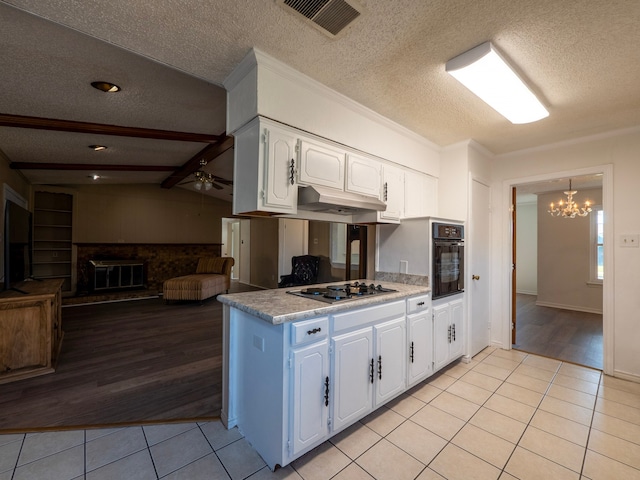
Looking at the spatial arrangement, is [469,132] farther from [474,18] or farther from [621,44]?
[474,18]

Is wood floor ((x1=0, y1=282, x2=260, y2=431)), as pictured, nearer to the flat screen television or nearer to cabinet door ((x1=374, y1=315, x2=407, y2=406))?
the flat screen television

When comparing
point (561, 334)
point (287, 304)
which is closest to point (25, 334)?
point (287, 304)

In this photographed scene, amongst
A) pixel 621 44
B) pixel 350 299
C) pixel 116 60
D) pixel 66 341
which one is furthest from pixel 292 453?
pixel 66 341

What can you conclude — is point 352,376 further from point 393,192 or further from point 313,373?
point 393,192

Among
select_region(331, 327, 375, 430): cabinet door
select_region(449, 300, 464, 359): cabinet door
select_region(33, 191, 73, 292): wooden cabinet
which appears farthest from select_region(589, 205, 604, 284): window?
select_region(33, 191, 73, 292): wooden cabinet

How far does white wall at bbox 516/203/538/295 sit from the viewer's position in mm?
7188

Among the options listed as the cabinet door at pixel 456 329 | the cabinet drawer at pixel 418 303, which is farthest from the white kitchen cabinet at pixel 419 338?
the cabinet door at pixel 456 329

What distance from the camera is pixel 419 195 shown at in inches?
127

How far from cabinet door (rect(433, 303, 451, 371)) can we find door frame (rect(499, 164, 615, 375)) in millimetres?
1186

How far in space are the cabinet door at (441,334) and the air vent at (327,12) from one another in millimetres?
2368

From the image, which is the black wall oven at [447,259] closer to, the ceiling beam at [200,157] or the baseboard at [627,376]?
the baseboard at [627,376]

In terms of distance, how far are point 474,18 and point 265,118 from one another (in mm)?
1270

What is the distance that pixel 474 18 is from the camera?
1.51m

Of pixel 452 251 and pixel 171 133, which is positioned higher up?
pixel 171 133
